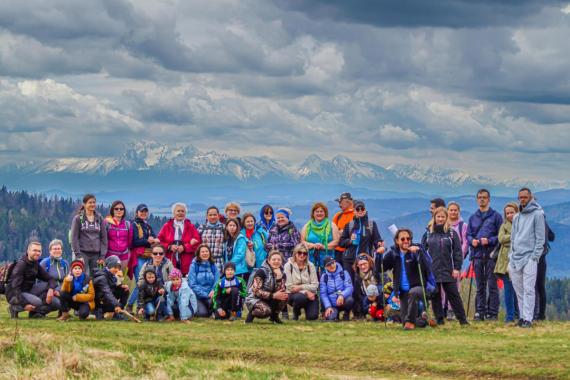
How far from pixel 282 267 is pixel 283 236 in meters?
1.57

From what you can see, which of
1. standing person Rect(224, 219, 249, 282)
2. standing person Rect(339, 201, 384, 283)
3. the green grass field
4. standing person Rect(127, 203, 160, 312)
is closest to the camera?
the green grass field

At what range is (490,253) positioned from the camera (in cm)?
2278

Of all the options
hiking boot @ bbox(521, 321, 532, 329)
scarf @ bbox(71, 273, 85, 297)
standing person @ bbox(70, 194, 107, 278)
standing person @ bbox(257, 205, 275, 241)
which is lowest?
hiking boot @ bbox(521, 321, 532, 329)

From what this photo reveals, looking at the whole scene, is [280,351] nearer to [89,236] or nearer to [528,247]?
[528,247]

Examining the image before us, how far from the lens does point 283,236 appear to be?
2359 centimetres

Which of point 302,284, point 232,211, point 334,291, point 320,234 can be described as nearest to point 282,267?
point 302,284

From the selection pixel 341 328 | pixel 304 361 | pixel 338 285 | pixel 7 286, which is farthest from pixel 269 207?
pixel 304 361

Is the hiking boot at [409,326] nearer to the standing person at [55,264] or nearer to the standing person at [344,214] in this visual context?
the standing person at [344,214]

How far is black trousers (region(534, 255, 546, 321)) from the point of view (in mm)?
21953

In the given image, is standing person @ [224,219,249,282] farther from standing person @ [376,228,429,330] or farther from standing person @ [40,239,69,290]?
standing person @ [376,228,429,330]

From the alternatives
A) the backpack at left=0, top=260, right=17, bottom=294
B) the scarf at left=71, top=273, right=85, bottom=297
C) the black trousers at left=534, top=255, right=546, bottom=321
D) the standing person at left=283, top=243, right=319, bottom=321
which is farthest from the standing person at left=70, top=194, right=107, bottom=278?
the black trousers at left=534, top=255, right=546, bottom=321

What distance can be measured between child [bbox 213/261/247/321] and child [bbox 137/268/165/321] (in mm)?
1505

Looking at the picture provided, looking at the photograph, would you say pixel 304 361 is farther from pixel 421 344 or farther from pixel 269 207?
pixel 269 207

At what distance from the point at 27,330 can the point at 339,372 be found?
7.20 metres
